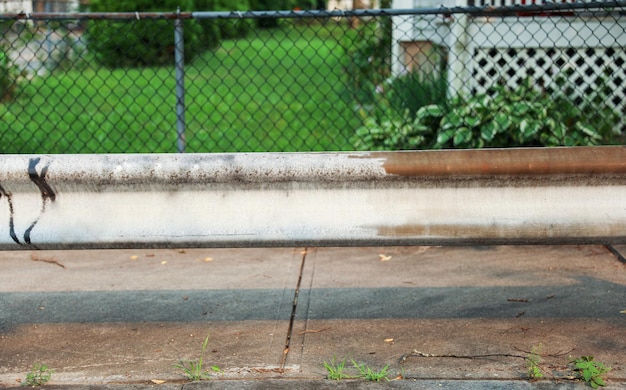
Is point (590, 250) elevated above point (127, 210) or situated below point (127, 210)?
below

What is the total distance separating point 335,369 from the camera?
11.9ft

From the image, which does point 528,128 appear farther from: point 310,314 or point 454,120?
point 310,314

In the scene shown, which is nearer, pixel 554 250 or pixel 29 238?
pixel 29 238

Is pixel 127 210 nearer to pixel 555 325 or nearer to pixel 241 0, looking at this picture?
pixel 555 325

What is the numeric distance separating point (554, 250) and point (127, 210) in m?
2.89

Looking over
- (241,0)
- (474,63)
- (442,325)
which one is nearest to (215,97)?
(474,63)

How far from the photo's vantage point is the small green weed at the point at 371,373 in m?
3.53

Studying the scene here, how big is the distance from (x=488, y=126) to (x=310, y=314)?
8.76 feet

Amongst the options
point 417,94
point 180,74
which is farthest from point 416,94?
point 180,74

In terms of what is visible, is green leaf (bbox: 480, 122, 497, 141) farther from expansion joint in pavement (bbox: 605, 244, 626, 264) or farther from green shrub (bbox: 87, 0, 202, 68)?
green shrub (bbox: 87, 0, 202, 68)

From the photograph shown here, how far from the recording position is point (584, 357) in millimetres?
3635

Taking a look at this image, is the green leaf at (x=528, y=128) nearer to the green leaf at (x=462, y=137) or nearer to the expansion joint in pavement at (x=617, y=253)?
the green leaf at (x=462, y=137)

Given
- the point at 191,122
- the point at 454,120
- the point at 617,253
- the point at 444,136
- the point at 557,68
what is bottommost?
the point at 617,253

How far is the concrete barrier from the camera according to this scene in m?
3.39
